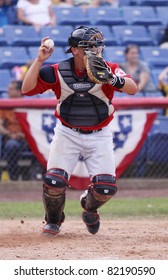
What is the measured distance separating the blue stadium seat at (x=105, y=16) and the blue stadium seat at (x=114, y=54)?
0.96 meters

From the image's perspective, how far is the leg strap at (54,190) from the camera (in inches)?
264

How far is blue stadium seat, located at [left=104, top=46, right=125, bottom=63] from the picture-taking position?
1309 cm

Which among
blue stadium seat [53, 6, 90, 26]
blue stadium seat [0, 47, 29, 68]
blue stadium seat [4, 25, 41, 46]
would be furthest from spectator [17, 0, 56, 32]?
blue stadium seat [0, 47, 29, 68]

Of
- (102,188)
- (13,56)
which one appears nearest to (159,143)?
(13,56)

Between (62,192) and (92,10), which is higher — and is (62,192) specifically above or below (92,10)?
below

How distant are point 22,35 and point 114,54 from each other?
63.8 inches

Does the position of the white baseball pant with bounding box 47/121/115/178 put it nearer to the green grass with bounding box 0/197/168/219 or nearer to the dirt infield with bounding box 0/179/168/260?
the dirt infield with bounding box 0/179/168/260

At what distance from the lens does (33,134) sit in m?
10.9

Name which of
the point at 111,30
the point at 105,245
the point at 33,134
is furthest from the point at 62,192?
the point at 111,30

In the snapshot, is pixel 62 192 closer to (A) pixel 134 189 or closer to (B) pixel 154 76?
(A) pixel 134 189

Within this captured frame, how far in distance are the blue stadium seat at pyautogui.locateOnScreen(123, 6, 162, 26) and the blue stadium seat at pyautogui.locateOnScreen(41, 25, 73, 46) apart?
52.4 inches

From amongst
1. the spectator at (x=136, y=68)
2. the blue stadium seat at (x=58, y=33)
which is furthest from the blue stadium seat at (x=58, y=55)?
the spectator at (x=136, y=68)
